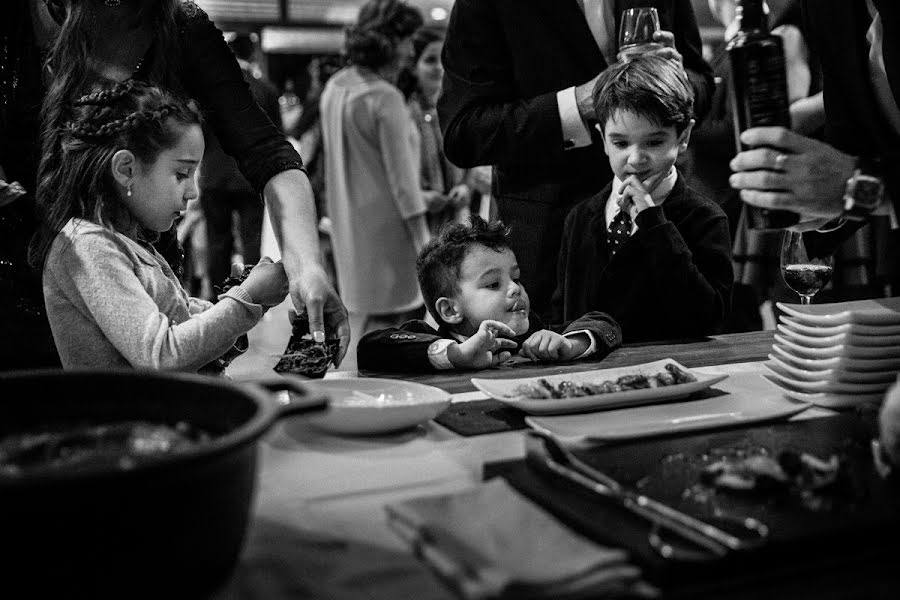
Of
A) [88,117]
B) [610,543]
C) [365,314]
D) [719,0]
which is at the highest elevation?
[719,0]

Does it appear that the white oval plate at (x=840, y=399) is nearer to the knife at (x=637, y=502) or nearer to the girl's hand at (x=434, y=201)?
the knife at (x=637, y=502)

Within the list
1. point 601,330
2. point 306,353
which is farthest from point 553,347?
point 306,353

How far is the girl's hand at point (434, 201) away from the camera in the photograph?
194 inches

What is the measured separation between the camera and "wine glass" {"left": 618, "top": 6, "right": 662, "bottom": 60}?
235cm

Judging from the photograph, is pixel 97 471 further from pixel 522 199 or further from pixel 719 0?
pixel 719 0

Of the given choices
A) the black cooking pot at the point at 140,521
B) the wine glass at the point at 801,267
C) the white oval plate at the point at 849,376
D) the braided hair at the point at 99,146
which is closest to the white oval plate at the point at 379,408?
the black cooking pot at the point at 140,521

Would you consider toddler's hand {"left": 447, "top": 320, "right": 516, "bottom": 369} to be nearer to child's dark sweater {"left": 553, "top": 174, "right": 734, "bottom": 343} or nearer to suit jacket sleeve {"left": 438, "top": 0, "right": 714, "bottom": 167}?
child's dark sweater {"left": 553, "top": 174, "right": 734, "bottom": 343}

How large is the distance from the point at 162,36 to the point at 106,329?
0.69m

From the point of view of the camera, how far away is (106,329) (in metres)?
1.76

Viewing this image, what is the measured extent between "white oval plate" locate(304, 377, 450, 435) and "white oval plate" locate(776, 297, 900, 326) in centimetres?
65

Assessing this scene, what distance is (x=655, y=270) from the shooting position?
2.24 m

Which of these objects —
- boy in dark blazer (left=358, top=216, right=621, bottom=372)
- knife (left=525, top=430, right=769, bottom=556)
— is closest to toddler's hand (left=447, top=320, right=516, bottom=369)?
boy in dark blazer (left=358, top=216, right=621, bottom=372)

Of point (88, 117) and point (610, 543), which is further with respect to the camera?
point (88, 117)

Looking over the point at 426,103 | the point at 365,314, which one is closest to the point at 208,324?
the point at 365,314
